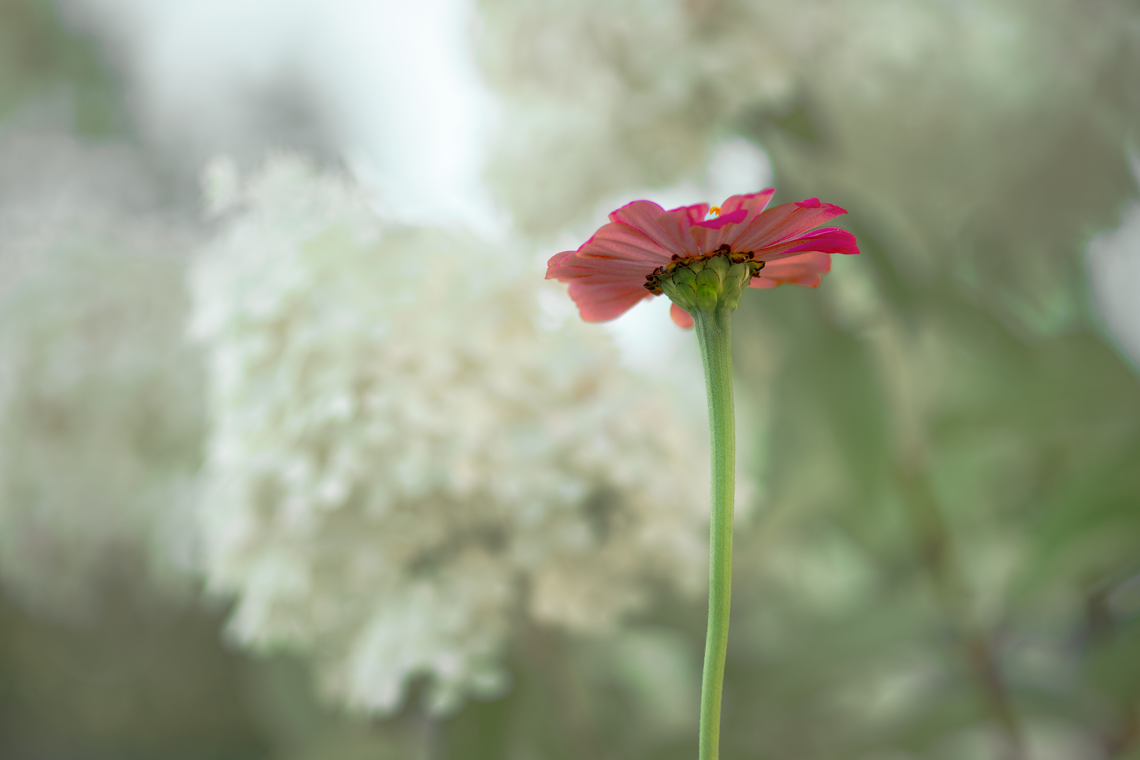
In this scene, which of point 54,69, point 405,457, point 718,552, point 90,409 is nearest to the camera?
point 718,552

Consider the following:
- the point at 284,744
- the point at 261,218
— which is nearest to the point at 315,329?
the point at 261,218

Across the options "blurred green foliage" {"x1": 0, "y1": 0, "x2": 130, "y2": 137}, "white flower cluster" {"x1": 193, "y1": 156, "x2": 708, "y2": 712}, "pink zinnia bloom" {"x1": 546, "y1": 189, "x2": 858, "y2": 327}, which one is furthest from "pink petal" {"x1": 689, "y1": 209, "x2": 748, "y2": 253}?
"blurred green foliage" {"x1": 0, "y1": 0, "x2": 130, "y2": 137}

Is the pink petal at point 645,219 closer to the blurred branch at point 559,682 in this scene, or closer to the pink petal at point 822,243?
the pink petal at point 822,243

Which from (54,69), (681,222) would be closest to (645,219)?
(681,222)

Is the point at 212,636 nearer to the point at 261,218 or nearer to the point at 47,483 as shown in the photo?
the point at 47,483

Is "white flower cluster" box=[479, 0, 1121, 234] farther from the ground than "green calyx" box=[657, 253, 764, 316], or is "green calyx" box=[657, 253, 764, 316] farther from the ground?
"white flower cluster" box=[479, 0, 1121, 234]

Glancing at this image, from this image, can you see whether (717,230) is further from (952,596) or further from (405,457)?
(952,596)

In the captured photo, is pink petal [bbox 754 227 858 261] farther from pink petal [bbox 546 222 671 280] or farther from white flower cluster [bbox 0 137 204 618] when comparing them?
white flower cluster [bbox 0 137 204 618]
